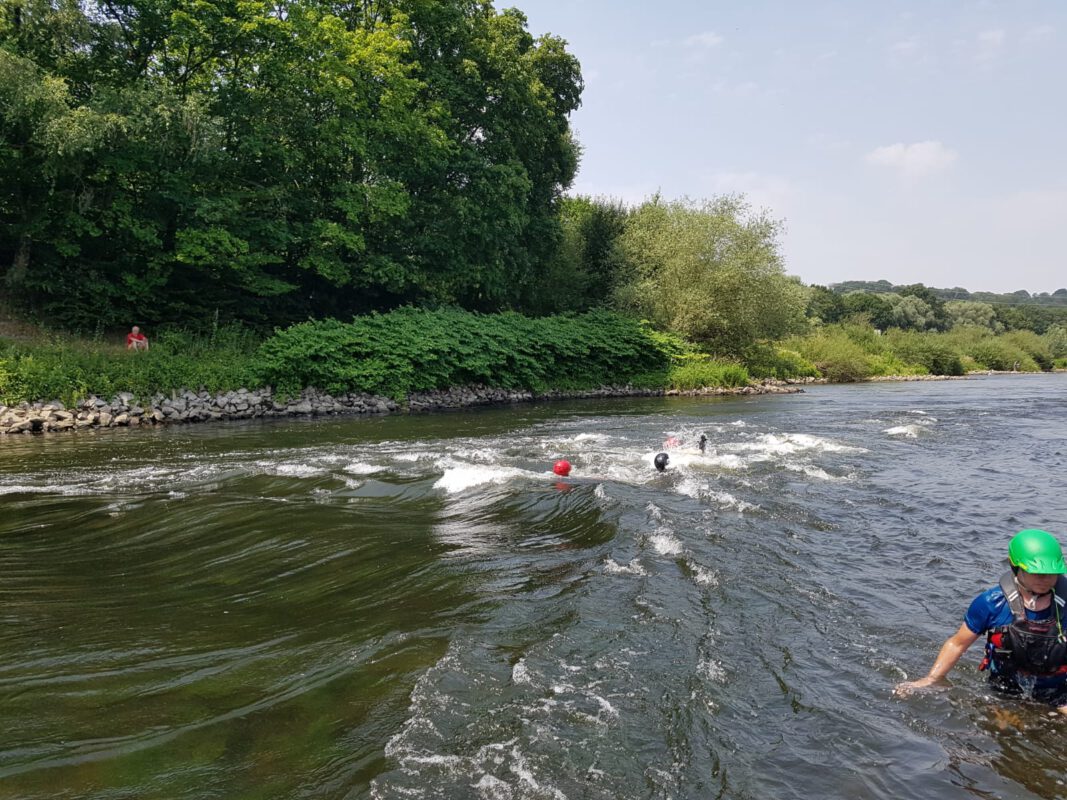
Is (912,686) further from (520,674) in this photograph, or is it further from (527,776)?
(527,776)

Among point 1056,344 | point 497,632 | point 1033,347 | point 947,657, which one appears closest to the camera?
point 947,657

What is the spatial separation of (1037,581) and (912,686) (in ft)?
3.84

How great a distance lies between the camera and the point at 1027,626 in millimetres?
4609

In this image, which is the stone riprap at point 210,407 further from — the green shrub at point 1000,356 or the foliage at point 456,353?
the green shrub at point 1000,356

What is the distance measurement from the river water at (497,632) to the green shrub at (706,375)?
21.3 meters

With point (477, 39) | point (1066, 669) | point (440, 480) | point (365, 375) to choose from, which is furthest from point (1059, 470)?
point (477, 39)

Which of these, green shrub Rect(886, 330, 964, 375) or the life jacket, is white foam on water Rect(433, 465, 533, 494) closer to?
the life jacket

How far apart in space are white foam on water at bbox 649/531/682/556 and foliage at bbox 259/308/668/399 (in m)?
15.9

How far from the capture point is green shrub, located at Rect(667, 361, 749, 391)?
34.1 metres

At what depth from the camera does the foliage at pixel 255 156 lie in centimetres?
2052

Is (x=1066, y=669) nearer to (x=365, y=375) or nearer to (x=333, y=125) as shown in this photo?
(x=365, y=375)

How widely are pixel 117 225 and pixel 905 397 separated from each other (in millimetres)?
32849

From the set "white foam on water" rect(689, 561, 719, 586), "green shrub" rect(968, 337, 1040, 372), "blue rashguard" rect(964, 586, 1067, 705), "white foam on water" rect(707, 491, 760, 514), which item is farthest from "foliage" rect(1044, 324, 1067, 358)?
"blue rashguard" rect(964, 586, 1067, 705)

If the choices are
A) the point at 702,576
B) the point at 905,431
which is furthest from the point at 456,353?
the point at 702,576
